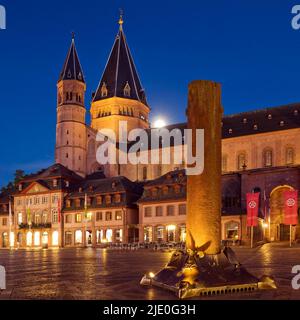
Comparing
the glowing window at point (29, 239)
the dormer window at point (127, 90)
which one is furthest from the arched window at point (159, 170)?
the glowing window at point (29, 239)

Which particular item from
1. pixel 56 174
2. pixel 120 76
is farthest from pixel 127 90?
pixel 56 174

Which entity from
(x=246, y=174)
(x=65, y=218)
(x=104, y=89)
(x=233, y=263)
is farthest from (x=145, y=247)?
(x=104, y=89)

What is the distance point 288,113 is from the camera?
76.3m

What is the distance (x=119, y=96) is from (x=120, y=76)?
577cm

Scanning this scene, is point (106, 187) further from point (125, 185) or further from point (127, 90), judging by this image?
point (127, 90)

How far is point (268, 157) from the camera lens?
74812 mm

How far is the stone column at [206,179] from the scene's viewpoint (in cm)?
1298

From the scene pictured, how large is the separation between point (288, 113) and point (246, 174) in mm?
20635

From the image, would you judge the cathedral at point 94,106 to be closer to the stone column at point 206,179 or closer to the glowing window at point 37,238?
the glowing window at point 37,238

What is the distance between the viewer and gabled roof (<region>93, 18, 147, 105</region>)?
342 feet

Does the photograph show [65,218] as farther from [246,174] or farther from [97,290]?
[97,290]

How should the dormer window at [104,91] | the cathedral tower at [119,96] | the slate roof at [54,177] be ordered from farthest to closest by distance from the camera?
the dormer window at [104,91] < the cathedral tower at [119,96] < the slate roof at [54,177]

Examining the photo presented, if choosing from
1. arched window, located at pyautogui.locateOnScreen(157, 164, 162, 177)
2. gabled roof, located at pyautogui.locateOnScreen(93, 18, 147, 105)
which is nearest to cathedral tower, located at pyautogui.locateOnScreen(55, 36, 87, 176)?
gabled roof, located at pyautogui.locateOnScreen(93, 18, 147, 105)
